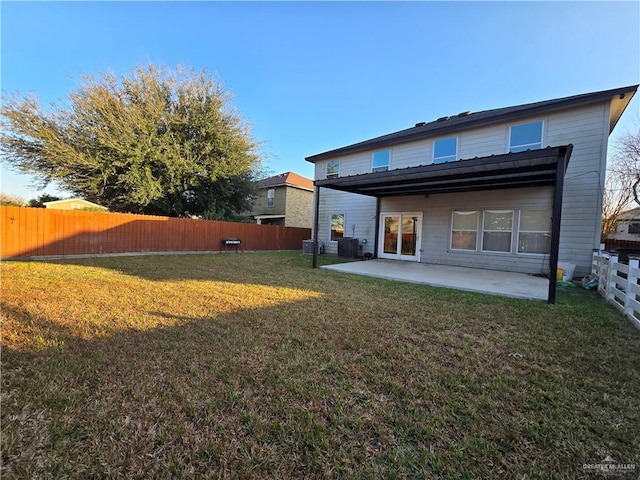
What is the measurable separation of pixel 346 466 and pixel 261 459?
49 centimetres

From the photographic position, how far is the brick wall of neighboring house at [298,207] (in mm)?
23266

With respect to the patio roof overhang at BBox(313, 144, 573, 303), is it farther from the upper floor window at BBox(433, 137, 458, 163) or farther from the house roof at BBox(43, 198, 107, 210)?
the house roof at BBox(43, 198, 107, 210)

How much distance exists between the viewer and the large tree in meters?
13.0

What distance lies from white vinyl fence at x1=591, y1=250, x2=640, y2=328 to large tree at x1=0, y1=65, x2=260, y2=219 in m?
15.9

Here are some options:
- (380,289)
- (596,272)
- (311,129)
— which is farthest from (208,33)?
(596,272)

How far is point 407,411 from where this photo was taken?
2.02 metres

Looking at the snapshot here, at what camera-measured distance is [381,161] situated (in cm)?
1220

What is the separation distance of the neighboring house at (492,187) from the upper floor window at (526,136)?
27mm

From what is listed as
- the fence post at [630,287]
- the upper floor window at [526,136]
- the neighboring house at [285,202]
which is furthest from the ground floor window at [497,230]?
the neighboring house at [285,202]

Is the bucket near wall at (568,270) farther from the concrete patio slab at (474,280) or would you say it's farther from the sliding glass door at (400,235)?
the sliding glass door at (400,235)

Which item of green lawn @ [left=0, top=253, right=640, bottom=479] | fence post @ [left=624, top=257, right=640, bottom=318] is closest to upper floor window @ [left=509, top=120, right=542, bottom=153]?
fence post @ [left=624, top=257, right=640, bottom=318]

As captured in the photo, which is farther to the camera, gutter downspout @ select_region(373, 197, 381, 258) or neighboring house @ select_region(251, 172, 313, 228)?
neighboring house @ select_region(251, 172, 313, 228)

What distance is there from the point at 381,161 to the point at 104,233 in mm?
11832

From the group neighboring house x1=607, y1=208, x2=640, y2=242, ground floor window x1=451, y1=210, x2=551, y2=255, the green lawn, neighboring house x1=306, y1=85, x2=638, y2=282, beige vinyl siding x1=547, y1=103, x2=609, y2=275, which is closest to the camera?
the green lawn
